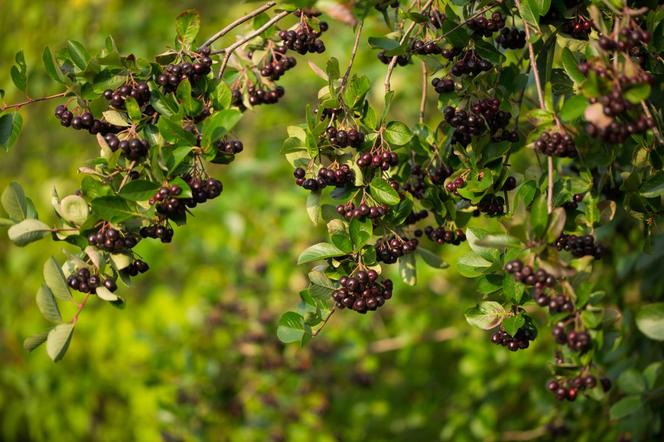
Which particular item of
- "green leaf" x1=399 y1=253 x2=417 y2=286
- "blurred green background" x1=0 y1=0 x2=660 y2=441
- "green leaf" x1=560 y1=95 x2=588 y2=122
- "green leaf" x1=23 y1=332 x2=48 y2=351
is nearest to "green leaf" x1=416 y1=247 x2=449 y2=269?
"green leaf" x1=399 y1=253 x2=417 y2=286

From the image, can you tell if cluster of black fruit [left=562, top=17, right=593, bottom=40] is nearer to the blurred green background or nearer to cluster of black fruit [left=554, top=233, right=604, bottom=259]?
cluster of black fruit [left=554, top=233, right=604, bottom=259]

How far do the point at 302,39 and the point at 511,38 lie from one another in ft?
1.23

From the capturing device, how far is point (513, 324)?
1313mm

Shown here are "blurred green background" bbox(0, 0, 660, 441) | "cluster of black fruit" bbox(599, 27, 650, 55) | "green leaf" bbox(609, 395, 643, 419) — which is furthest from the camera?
"blurred green background" bbox(0, 0, 660, 441)

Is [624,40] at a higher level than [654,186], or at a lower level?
higher

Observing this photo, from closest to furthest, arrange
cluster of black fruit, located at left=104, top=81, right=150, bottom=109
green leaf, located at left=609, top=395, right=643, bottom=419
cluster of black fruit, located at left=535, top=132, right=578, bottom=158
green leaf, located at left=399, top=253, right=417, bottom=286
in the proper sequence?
cluster of black fruit, located at left=535, top=132, right=578, bottom=158
cluster of black fruit, located at left=104, top=81, right=150, bottom=109
green leaf, located at left=399, top=253, right=417, bottom=286
green leaf, located at left=609, top=395, right=643, bottom=419

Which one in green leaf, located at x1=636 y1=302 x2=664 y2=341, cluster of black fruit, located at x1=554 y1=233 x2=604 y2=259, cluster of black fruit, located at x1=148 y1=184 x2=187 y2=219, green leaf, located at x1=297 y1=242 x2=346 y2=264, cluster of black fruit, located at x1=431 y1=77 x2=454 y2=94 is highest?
cluster of black fruit, located at x1=431 y1=77 x2=454 y2=94

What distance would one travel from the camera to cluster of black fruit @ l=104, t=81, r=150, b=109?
1.33m

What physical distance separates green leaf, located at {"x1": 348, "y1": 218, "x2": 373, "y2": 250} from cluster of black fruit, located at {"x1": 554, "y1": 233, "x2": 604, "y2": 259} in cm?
31

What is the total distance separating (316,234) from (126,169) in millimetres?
2414

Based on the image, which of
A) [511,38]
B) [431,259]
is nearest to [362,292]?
→ [431,259]

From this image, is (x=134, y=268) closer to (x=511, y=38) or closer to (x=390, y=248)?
(x=390, y=248)

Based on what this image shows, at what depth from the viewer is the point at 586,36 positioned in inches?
56.5

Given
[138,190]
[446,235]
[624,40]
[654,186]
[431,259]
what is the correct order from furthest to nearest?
[431,259]
[446,235]
[654,186]
[138,190]
[624,40]
